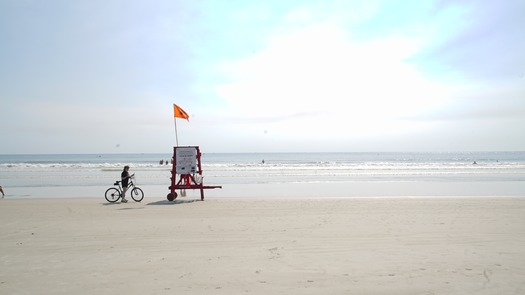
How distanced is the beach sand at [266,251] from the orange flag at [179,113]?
4.67 meters

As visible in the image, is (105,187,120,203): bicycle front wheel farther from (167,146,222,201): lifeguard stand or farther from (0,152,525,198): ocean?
(0,152,525,198): ocean

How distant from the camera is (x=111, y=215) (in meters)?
10.9

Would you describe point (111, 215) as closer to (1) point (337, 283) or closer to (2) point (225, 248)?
(2) point (225, 248)

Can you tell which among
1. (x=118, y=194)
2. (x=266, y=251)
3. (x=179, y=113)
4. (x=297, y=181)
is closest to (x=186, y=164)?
(x=179, y=113)

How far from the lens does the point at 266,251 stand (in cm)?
668

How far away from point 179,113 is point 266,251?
372 inches

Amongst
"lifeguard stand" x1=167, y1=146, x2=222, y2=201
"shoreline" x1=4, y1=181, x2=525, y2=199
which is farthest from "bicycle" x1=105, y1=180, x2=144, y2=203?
"shoreline" x1=4, y1=181, x2=525, y2=199

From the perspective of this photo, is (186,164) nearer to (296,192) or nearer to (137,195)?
A: (137,195)

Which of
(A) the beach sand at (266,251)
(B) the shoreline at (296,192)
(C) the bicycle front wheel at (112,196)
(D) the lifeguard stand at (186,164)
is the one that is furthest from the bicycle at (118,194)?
(A) the beach sand at (266,251)

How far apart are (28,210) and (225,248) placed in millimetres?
8694

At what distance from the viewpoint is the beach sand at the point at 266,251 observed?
198 inches

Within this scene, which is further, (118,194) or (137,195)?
(137,195)

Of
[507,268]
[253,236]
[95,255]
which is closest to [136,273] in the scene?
[95,255]

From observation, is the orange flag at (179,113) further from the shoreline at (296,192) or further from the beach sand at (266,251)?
the beach sand at (266,251)
